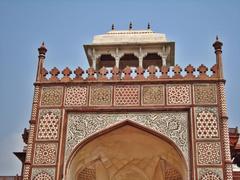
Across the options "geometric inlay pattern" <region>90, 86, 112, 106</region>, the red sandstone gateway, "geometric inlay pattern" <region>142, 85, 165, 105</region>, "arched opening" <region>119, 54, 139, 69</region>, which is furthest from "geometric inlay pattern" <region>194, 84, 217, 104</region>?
"arched opening" <region>119, 54, 139, 69</region>

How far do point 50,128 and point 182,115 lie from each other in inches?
127

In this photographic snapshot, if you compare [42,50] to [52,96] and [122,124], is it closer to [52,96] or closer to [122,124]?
[52,96]

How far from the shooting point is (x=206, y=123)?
11359mm

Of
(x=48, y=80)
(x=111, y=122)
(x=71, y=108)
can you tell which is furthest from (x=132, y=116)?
(x=48, y=80)

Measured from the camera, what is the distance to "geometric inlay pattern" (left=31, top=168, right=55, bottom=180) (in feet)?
36.1


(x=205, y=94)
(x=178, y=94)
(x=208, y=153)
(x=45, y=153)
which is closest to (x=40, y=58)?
(x=45, y=153)

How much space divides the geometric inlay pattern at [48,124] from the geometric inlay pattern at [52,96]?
0.65 feet

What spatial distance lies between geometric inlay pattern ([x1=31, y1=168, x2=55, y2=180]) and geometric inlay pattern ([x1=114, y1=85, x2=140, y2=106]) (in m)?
2.31

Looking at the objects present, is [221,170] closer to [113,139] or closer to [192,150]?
[192,150]

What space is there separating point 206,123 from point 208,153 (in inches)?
30.1

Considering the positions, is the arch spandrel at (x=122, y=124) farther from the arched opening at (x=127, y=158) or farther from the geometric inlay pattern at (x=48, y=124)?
the geometric inlay pattern at (x=48, y=124)

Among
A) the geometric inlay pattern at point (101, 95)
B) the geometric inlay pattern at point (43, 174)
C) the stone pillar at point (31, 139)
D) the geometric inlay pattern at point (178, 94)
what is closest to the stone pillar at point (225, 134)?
the geometric inlay pattern at point (178, 94)

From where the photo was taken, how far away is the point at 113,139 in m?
12.4

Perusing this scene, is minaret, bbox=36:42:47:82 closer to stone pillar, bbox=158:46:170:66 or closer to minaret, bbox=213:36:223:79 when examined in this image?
stone pillar, bbox=158:46:170:66
